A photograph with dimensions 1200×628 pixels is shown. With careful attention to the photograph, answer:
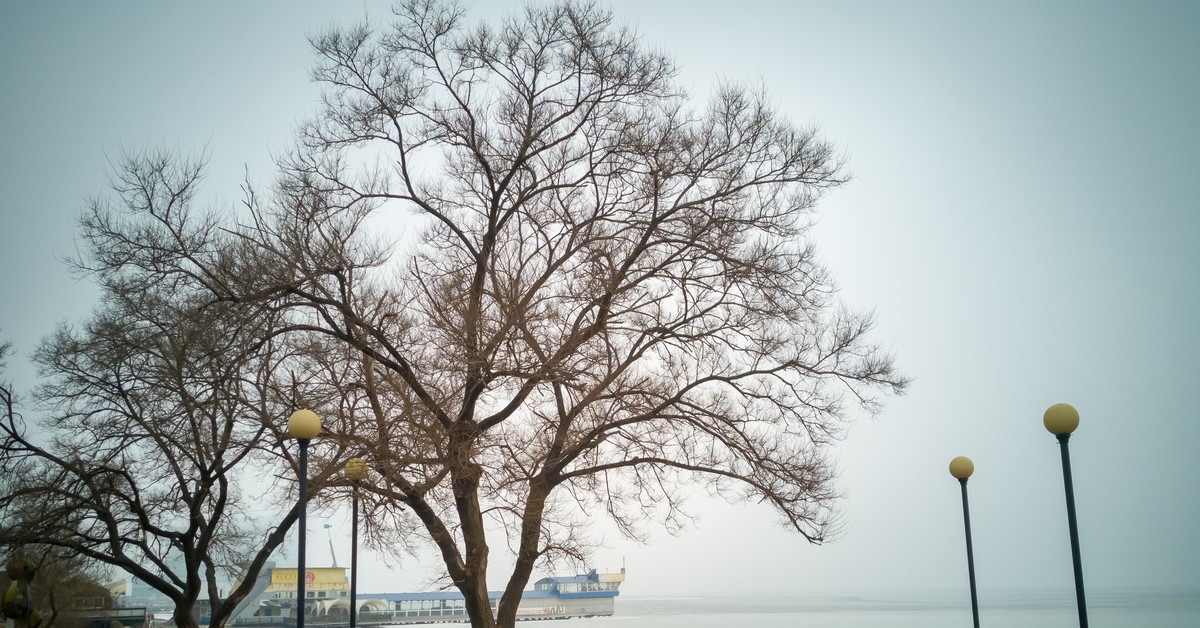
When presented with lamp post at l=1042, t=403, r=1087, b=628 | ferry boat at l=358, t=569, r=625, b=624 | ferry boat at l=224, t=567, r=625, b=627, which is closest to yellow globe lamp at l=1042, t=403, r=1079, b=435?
lamp post at l=1042, t=403, r=1087, b=628

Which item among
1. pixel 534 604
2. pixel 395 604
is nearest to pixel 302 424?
pixel 534 604

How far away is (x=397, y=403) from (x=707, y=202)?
21.1 ft

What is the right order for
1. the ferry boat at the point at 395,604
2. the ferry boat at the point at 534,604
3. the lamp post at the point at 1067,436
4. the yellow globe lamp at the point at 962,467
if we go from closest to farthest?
the lamp post at the point at 1067,436, the yellow globe lamp at the point at 962,467, the ferry boat at the point at 395,604, the ferry boat at the point at 534,604

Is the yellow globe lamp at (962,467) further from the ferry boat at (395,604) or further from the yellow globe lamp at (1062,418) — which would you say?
the ferry boat at (395,604)

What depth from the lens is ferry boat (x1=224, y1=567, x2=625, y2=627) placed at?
7225 centimetres

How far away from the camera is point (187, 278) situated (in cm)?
1485

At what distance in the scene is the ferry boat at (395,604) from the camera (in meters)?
72.2

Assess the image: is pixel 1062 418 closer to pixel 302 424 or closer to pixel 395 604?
pixel 302 424

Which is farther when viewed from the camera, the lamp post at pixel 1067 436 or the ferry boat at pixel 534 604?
the ferry boat at pixel 534 604

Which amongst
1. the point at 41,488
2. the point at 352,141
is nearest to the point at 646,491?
the point at 352,141

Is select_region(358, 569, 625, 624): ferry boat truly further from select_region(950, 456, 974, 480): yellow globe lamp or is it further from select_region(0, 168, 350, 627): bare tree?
select_region(950, 456, 974, 480): yellow globe lamp

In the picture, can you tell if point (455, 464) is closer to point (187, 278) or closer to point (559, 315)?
point (559, 315)

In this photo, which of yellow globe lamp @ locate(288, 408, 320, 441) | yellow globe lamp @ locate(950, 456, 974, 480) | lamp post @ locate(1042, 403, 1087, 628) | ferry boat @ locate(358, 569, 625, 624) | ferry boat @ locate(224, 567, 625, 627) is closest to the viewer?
yellow globe lamp @ locate(288, 408, 320, 441)

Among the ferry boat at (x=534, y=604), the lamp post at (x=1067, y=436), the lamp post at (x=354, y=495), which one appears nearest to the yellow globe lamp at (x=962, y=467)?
the lamp post at (x=1067, y=436)
